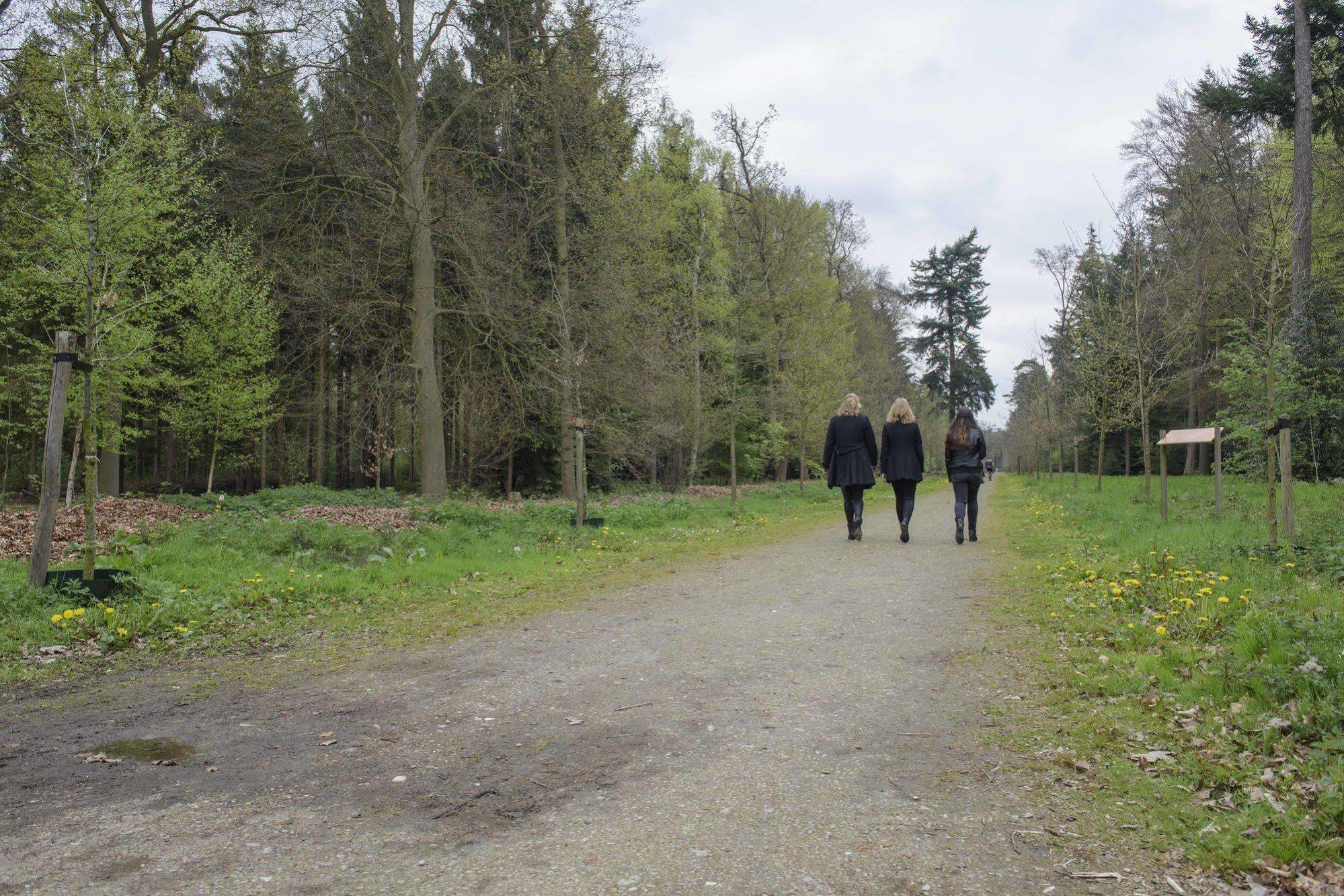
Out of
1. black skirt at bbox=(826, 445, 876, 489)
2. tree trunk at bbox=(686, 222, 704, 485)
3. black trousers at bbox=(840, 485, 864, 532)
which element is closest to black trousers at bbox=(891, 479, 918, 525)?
black skirt at bbox=(826, 445, 876, 489)

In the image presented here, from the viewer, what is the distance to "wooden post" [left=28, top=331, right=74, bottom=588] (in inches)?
262

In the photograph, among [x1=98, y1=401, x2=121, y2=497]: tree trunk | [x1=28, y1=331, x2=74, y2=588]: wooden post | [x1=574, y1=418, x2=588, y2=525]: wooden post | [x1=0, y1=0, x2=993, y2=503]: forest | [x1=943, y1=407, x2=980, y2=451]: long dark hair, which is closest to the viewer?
[x1=28, y1=331, x2=74, y2=588]: wooden post

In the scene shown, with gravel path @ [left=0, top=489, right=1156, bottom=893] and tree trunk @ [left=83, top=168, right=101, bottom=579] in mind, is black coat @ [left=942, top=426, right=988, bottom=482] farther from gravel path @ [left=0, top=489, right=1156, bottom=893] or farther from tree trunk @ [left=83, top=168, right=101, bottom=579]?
tree trunk @ [left=83, top=168, right=101, bottom=579]

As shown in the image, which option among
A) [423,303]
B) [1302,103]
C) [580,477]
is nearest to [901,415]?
[580,477]

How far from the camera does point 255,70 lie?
17500 millimetres

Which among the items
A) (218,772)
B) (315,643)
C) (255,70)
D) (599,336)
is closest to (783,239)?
(599,336)

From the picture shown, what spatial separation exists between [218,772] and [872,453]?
961cm

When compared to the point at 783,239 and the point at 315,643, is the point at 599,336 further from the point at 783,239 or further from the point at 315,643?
the point at 315,643

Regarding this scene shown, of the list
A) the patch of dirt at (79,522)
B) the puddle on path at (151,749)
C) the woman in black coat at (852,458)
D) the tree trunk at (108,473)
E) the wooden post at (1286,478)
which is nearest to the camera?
the puddle on path at (151,749)

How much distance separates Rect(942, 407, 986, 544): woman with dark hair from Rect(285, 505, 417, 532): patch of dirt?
8084 millimetres

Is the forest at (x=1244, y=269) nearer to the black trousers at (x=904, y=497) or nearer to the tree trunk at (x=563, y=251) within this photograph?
the black trousers at (x=904, y=497)

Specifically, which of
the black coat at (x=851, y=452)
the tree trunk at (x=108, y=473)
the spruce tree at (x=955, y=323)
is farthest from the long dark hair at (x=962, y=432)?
the spruce tree at (x=955, y=323)

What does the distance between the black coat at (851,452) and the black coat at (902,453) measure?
0.72 feet

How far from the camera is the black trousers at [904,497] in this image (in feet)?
37.5
